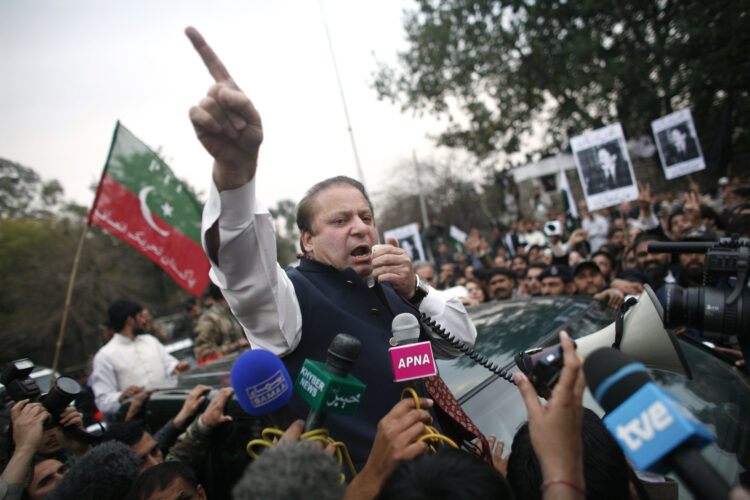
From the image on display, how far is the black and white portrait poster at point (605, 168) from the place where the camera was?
247 inches

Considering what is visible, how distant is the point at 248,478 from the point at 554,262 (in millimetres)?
5741

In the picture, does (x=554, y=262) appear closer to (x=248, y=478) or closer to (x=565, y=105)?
(x=248, y=478)

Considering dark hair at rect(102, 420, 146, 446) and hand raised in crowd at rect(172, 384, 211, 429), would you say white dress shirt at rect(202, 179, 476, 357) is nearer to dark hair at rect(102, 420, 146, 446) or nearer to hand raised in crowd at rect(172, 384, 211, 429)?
hand raised in crowd at rect(172, 384, 211, 429)

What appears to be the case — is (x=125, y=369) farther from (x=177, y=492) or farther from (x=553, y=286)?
(x=553, y=286)

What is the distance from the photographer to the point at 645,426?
0.76m

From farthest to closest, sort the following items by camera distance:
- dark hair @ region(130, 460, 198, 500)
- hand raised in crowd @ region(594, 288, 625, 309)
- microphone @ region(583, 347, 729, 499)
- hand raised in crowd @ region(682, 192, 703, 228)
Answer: hand raised in crowd @ region(682, 192, 703, 228)
hand raised in crowd @ region(594, 288, 625, 309)
dark hair @ region(130, 460, 198, 500)
microphone @ region(583, 347, 729, 499)

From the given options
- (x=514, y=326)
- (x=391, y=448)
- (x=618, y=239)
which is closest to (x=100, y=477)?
(x=391, y=448)

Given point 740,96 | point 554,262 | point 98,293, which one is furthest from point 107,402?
point 98,293

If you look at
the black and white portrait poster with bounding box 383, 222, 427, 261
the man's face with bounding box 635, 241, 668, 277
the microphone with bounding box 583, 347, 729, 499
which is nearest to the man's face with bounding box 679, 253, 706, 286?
the man's face with bounding box 635, 241, 668, 277

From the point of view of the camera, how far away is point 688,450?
73 cm

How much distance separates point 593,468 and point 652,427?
584 mm

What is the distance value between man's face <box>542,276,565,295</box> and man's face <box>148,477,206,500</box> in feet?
13.5

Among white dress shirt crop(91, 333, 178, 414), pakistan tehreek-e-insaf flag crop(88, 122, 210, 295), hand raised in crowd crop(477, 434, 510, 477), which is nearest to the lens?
hand raised in crowd crop(477, 434, 510, 477)

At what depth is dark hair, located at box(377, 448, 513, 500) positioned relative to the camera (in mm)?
937
